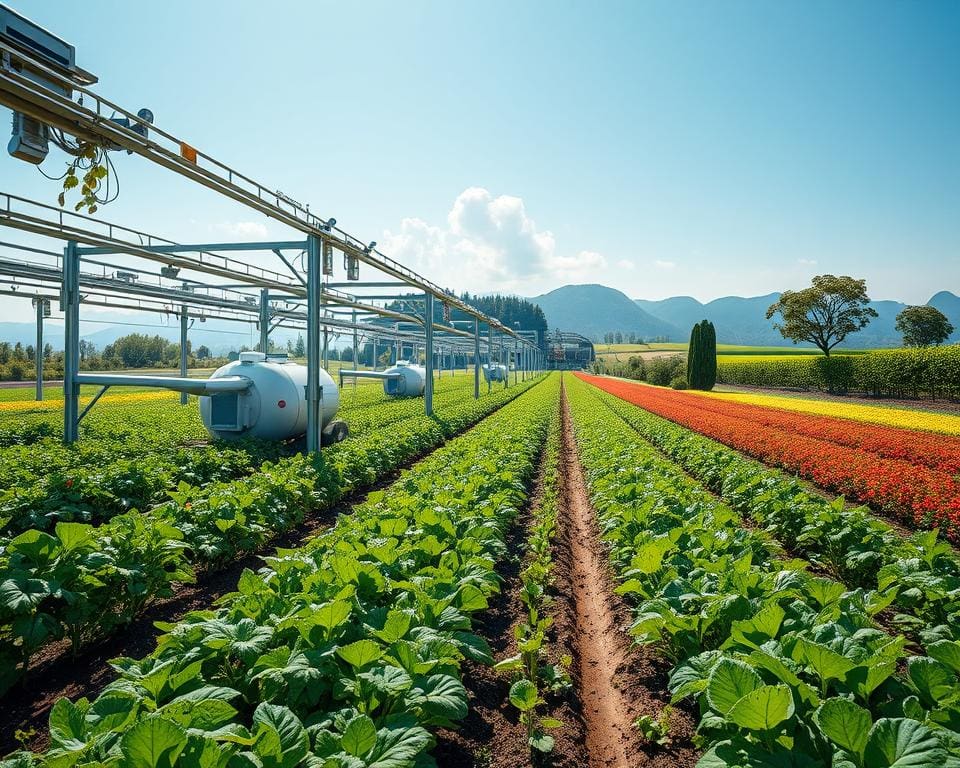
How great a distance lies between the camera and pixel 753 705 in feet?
7.20

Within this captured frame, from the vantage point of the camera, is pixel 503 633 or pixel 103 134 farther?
pixel 103 134

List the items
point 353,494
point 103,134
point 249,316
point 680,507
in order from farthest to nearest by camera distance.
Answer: point 249,316 → point 353,494 → point 103,134 → point 680,507

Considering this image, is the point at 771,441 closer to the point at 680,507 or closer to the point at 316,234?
the point at 680,507

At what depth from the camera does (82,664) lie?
432 cm

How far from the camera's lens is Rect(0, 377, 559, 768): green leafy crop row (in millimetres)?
2090

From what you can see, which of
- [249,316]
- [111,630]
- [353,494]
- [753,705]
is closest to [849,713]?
[753,705]

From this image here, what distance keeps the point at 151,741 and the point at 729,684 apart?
7.96 ft

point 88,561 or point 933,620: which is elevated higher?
point 88,561

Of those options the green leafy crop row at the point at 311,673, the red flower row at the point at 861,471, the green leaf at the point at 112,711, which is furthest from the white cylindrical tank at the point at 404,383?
the green leaf at the point at 112,711

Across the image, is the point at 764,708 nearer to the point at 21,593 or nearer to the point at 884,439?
the point at 21,593

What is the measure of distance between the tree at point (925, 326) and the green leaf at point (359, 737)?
7019 centimetres

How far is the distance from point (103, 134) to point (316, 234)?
210 inches

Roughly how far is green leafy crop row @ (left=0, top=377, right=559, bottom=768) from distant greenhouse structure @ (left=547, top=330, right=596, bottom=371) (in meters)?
123

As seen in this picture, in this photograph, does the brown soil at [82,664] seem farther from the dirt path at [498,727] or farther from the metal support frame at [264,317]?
the metal support frame at [264,317]
